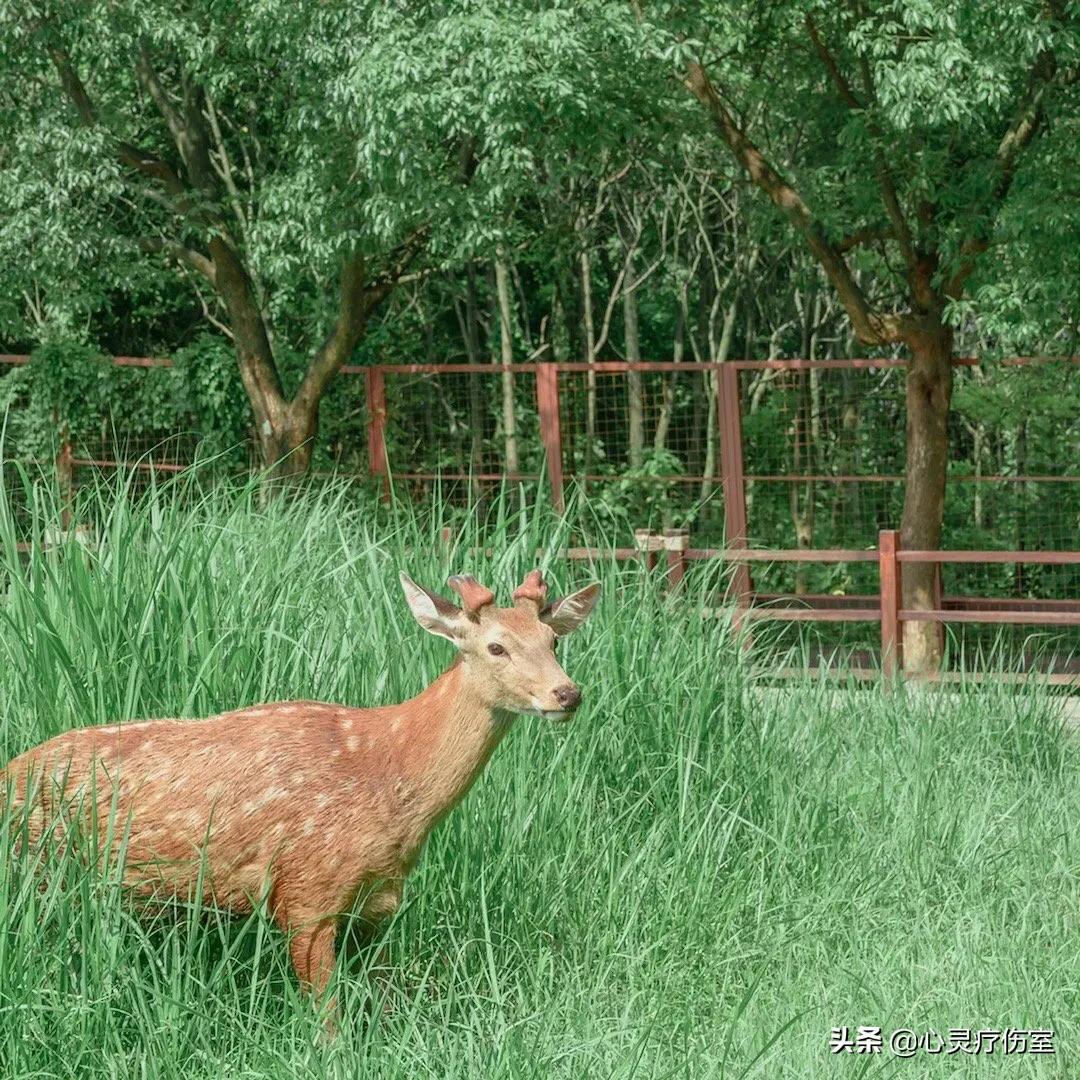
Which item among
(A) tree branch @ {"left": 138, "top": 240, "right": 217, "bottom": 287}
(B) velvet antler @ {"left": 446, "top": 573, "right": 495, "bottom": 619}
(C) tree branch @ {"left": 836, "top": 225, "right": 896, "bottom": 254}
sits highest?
(A) tree branch @ {"left": 138, "top": 240, "right": 217, "bottom": 287}

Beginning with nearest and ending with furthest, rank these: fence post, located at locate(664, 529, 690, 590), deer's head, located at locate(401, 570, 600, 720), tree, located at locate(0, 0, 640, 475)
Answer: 1. deer's head, located at locate(401, 570, 600, 720)
2. tree, located at locate(0, 0, 640, 475)
3. fence post, located at locate(664, 529, 690, 590)

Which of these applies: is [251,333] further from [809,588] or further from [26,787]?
[26,787]

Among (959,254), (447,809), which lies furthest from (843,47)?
(447,809)

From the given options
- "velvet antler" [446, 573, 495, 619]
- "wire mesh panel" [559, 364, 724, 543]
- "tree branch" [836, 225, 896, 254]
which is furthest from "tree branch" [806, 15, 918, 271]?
"velvet antler" [446, 573, 495, 619]

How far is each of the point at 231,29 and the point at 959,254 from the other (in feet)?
18.5

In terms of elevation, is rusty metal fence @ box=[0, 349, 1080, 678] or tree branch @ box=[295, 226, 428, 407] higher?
tree branch @ box=[295, 226, 428, 407]

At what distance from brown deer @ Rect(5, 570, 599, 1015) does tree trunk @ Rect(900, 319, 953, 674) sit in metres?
8.79

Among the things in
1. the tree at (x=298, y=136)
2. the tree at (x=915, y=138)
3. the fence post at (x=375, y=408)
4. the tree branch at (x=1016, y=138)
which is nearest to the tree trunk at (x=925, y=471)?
the tree at (x=915, y=138)

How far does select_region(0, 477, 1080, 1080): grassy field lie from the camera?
Result: 169 inches

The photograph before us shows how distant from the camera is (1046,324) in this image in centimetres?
1165

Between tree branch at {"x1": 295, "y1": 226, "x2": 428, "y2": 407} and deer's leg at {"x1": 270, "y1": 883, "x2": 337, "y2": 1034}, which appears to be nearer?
deer's leg at {"x1": 270, "y1": 883, "x2": 337, "y2": 1034}

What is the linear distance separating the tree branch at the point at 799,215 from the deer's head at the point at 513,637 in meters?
8.67

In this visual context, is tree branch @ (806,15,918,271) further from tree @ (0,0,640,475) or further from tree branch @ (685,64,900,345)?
tree @ (0,0,640,475)

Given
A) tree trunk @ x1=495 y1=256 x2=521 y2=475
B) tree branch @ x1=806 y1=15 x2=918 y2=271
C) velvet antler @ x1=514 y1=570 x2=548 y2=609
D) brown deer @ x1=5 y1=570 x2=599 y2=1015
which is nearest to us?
brown deer @ x1=5 y1=570 x2=599 y2=1015
